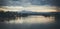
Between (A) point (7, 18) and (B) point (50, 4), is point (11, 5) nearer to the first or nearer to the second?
(A) point (7, 18)

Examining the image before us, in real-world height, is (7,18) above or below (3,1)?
below

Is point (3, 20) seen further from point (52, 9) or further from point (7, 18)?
point (52, 9)

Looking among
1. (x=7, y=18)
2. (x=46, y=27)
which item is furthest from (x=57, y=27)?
(x=7, y=18)

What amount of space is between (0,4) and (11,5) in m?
0.08

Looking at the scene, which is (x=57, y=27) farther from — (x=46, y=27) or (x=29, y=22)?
(x=29, y=22)

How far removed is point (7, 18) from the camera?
0.60 m

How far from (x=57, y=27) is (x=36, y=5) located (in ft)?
0.73

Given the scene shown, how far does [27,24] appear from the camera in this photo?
2.07ft

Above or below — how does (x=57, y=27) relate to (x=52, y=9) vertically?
below

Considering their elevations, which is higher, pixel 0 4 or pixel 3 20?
pixel 0 4

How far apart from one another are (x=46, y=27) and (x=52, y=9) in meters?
0.14

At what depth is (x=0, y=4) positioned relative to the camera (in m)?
0.59

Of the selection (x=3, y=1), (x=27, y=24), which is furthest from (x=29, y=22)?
(x=3, y=1)

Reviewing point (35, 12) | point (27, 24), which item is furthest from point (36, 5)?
point (27, 24)
